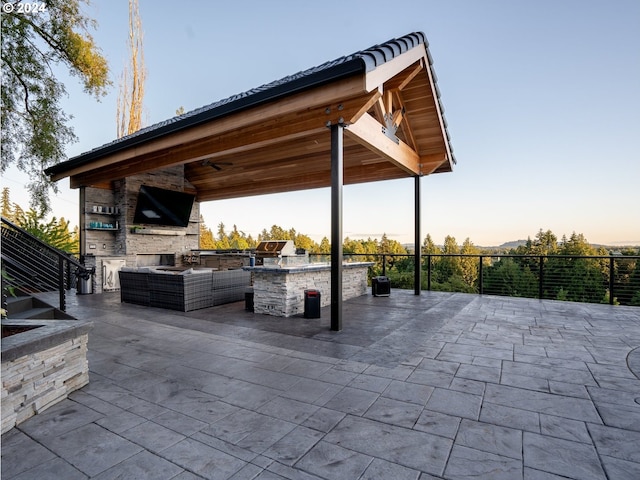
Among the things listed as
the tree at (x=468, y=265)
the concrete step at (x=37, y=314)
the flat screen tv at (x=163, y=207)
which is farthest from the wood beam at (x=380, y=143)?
the tree at (x=468, y=265)

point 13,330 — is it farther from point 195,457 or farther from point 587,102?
point 587,102

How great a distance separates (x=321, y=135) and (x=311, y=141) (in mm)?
437

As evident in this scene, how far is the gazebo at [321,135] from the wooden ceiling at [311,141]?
0.6 inches

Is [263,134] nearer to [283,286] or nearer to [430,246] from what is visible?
[283,286]

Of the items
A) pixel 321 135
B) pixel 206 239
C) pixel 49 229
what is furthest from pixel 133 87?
pixel 321 135

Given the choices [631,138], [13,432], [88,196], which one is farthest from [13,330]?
[631,138]

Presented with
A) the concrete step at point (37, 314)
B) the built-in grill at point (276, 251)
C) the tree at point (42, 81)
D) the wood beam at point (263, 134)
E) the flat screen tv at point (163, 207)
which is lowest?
the concrete step at point (37, 314)

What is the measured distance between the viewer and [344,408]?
2115mm

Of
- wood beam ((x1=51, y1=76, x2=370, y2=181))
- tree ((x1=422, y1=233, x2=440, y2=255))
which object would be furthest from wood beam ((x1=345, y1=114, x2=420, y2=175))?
tree ((x1=422, y1=233, x2=440, y2=255))

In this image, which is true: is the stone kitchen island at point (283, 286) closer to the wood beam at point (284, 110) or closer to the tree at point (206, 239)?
the wood beam at point (284, 110)

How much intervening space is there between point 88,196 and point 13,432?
7.33m

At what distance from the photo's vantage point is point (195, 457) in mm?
1607

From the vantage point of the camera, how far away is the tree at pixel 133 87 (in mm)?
13148

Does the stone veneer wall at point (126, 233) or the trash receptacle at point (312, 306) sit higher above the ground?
the stone veneer wall at point (126, 233)
